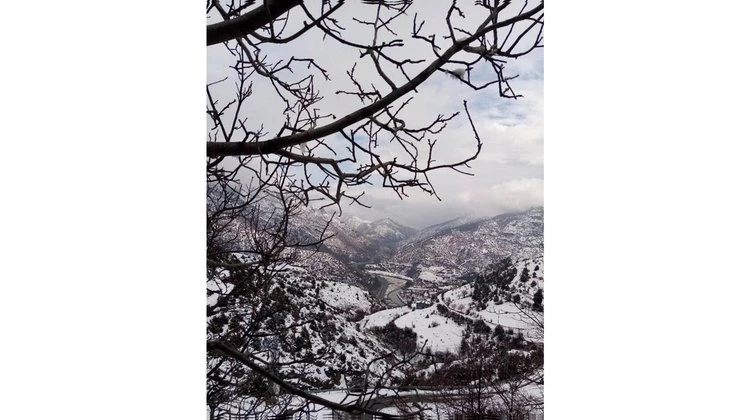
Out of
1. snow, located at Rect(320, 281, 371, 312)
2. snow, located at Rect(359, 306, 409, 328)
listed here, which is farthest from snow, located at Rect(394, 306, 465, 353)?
snow, located at Rect(320, 281, 371, 312)

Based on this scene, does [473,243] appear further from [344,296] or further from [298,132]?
[298,132]

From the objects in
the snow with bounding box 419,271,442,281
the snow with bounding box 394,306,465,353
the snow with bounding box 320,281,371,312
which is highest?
the snow with bounding box 419,271,442,281

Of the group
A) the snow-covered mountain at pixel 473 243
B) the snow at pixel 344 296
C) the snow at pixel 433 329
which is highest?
the snow-covered mountain at pixel 473 243

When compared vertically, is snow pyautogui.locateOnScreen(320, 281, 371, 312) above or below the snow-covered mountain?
below


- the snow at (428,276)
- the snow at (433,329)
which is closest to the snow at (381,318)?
the snow at (433,329)

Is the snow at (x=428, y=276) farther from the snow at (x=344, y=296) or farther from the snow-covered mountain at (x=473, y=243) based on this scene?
the snow at (x=344, y=296)

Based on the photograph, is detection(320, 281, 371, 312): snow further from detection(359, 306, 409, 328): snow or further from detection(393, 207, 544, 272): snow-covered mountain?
detection(393, 207, 544, 272): snow-covered mountain

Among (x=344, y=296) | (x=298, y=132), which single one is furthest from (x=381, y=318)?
(x=298, y=132)

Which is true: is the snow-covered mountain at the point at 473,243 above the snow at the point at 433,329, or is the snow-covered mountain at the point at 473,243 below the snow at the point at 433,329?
above
